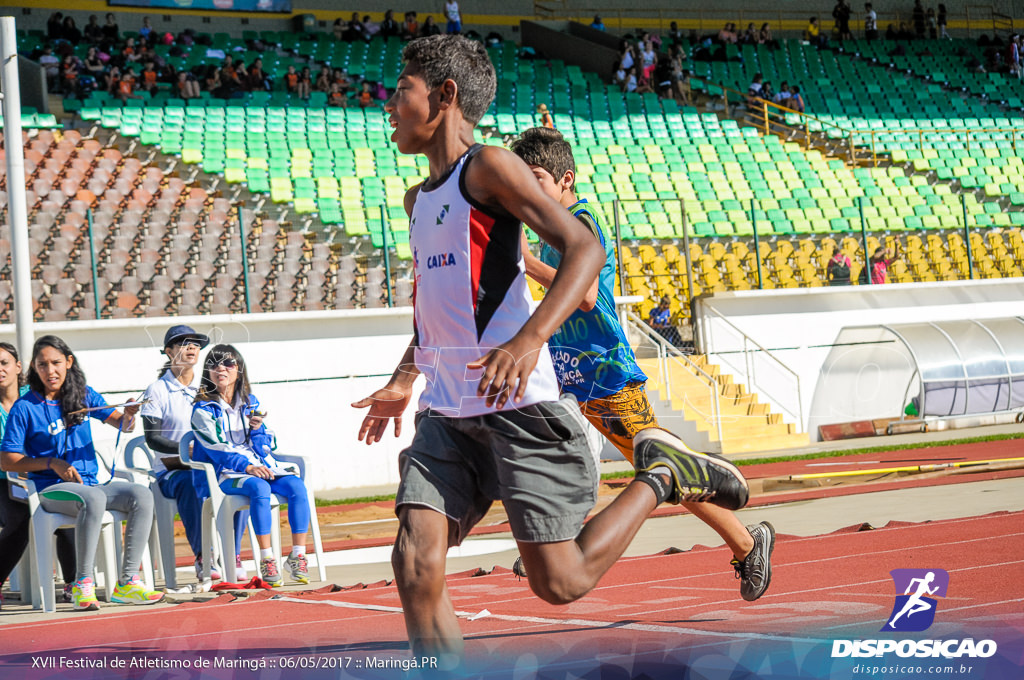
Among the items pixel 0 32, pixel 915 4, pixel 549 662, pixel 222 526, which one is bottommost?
pixel 222 526

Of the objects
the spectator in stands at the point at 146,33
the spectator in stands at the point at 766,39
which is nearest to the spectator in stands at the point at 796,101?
the spectator in stands at the point at 766,39

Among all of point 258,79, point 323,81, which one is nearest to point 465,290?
point 258,79

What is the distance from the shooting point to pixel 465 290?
3203 millimetres

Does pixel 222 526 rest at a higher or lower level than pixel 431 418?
lower

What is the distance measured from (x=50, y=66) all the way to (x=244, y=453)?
20971 mm

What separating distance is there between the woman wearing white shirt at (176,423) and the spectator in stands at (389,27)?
25966mm

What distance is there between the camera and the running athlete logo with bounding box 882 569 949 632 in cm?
395

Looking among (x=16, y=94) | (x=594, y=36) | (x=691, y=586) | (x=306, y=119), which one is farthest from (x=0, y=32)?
(x=594, y=36)

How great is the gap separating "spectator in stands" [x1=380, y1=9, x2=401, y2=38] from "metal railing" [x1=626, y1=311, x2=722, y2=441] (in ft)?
54.8

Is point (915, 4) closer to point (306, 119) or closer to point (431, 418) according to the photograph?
point (306, 119)

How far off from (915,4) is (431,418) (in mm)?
40936

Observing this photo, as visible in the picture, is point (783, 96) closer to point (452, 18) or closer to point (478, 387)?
point (452, 18)

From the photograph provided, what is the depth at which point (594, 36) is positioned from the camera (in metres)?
34.2

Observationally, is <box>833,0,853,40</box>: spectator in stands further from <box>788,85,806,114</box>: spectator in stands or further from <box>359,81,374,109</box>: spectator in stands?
<box>359,81,374,109</box>: spectator in stands
